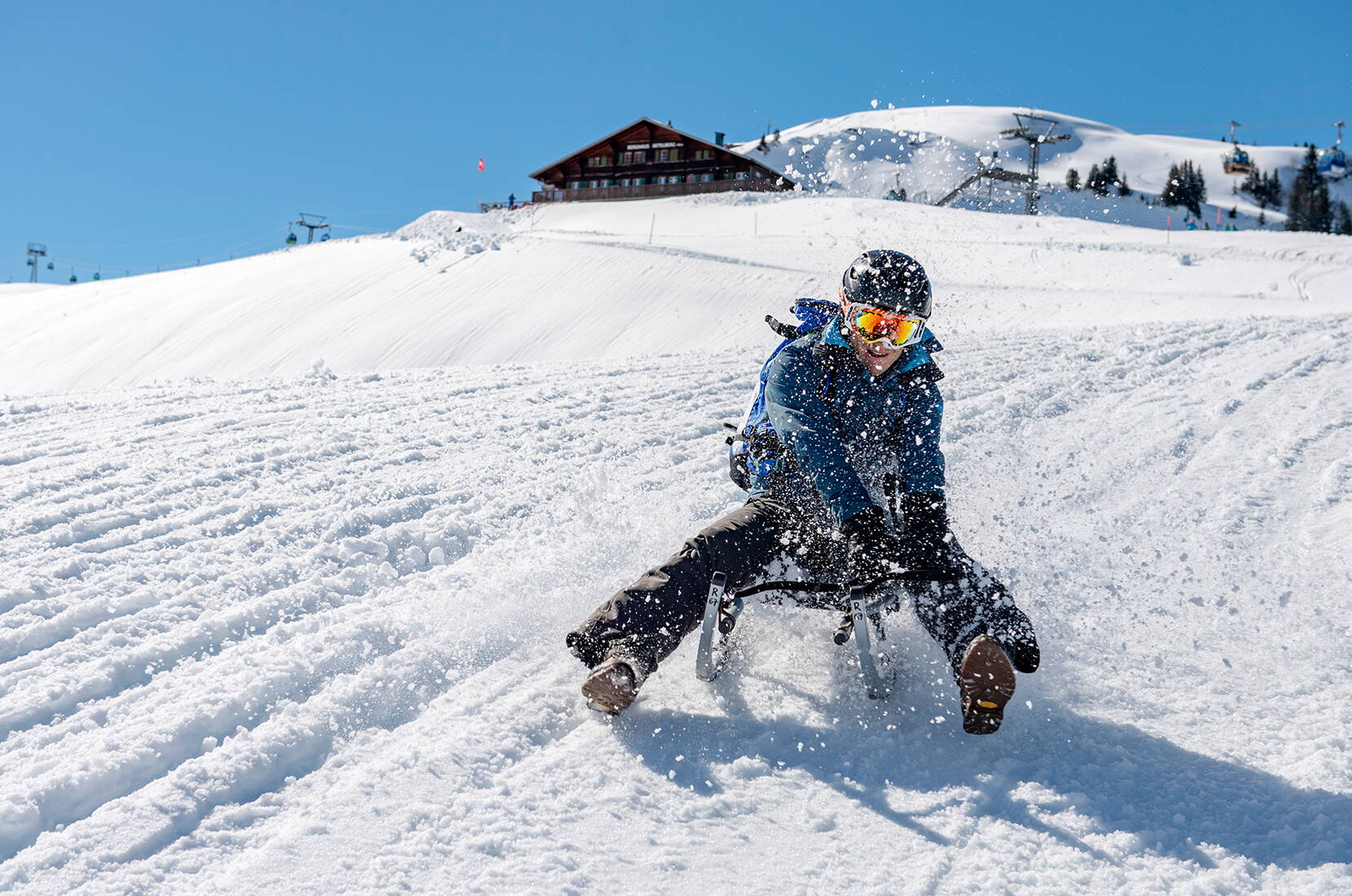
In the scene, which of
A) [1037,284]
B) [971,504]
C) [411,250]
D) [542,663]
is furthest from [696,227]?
[542,663]

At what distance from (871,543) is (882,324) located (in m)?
0.73

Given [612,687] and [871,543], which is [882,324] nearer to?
[871,543]

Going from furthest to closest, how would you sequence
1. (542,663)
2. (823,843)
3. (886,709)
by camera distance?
1. (542,663)
2. (886,709)
3. (823,843)

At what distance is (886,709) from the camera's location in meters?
2.66

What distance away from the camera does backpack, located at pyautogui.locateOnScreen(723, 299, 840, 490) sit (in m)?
3.12

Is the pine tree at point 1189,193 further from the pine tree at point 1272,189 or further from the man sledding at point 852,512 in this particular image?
the man sledding at point 852,512

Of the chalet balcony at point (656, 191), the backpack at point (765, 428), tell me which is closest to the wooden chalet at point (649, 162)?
the chalet balcony at point (656, 191)

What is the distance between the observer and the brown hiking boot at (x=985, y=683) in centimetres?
238

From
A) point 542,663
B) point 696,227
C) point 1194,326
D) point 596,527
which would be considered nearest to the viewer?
point 542,663

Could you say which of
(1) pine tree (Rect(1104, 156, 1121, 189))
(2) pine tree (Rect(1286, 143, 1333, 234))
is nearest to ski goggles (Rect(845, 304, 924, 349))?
(2) pine tree (Rect(1286, 143, 1333, 234))

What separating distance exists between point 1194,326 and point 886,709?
7872mm

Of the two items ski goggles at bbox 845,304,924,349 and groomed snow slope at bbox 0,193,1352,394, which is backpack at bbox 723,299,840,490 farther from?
groomed snow slope at bbox 0,193,1352,394

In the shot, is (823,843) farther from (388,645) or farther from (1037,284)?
(1037,284)

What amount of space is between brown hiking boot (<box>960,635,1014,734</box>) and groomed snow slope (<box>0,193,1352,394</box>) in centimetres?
888
